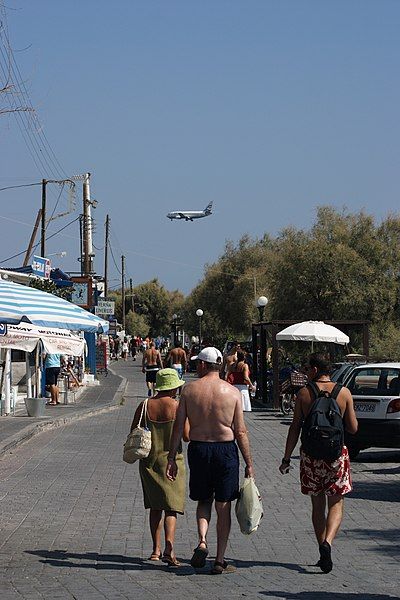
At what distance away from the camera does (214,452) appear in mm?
8625

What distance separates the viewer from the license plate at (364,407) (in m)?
16.8

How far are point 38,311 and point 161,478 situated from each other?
42.8 feet

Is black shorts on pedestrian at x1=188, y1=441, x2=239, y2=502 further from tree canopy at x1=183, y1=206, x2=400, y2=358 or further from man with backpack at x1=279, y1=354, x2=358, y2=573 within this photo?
tree canopy at x1=183, y1=206, x2=400, y2=358

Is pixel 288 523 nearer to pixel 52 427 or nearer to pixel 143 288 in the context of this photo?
pixel 52 427

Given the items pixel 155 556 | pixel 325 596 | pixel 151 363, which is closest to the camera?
pixel 325 596

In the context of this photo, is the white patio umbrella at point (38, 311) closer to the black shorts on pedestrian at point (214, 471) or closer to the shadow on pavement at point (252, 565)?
the shadow on pavement at point (252, 565)

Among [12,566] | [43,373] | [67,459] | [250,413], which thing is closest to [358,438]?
[67,459]

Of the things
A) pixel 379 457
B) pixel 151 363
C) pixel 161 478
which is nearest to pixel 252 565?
pixel 161 478

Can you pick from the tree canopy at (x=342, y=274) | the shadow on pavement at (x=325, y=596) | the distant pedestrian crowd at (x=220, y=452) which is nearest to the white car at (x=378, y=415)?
the distant pedestrian crowd at (x=220, y=452)

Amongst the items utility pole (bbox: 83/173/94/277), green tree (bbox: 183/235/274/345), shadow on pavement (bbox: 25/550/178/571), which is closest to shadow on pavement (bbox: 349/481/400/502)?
shadow on pavement (bbox: 25/550/178/571)

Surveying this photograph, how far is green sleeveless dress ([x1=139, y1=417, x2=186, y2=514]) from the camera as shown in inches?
360

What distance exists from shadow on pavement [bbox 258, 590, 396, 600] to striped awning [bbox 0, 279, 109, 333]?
1352 cm

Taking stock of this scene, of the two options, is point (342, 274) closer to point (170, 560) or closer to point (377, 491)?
point (377, 491)

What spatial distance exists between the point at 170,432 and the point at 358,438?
7875 mm
